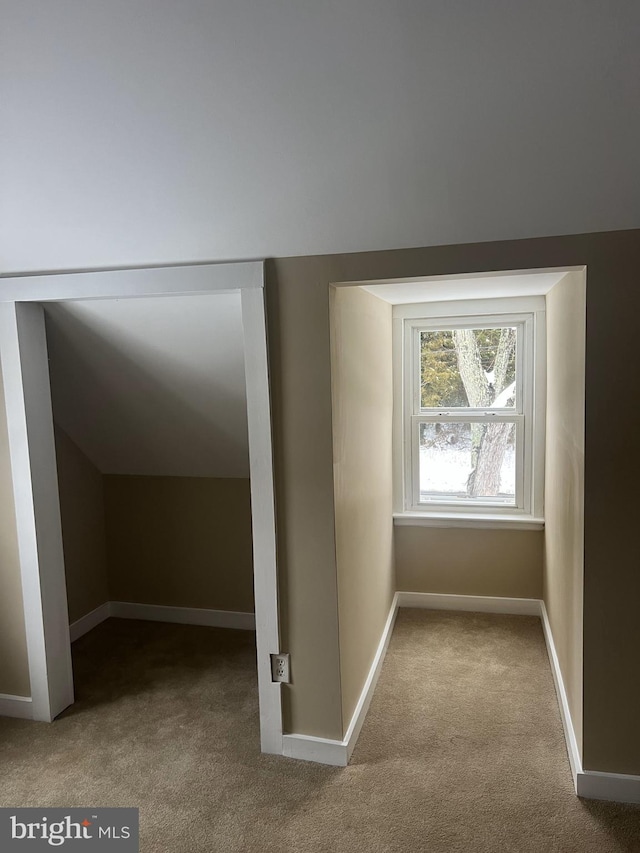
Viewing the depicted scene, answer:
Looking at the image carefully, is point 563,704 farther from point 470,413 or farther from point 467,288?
point 467,288

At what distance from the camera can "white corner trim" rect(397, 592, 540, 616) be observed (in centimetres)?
383

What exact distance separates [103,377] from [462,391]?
2.12m

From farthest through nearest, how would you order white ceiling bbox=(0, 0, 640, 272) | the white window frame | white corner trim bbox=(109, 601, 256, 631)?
white corner trim bbox=(109, 601, 256, 631)
the white window frame
white ceiling bbox=(0, 0, 640, 272)

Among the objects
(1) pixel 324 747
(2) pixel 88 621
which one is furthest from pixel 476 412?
(2) pixel 88 621

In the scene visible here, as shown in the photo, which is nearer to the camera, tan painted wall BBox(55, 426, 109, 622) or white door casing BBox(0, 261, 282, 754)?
white door casing BBox(0, 261, 282, 754)

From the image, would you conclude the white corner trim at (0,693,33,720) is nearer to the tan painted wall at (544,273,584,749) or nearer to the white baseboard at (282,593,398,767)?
the white baseboard at (282,593,398,767)

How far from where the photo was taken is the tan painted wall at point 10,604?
2803 mm

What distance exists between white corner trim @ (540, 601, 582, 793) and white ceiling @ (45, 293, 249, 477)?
1.92m

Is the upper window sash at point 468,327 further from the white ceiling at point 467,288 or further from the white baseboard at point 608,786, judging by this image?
the white baseboard at point 608,786

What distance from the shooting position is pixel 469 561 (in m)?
3.90

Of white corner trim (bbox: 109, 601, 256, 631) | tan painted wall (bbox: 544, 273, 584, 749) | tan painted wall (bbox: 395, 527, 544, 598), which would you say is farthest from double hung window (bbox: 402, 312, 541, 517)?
white corner trim (bbox: 109, 601, 256, 631)

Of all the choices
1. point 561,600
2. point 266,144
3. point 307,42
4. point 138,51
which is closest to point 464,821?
point 561,600

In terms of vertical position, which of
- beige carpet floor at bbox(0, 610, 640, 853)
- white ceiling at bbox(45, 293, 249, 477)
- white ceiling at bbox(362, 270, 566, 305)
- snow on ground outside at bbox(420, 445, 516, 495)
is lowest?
beige carpet floor at bbox(0, 610, 640, 853)

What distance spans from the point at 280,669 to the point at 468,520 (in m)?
1.77
